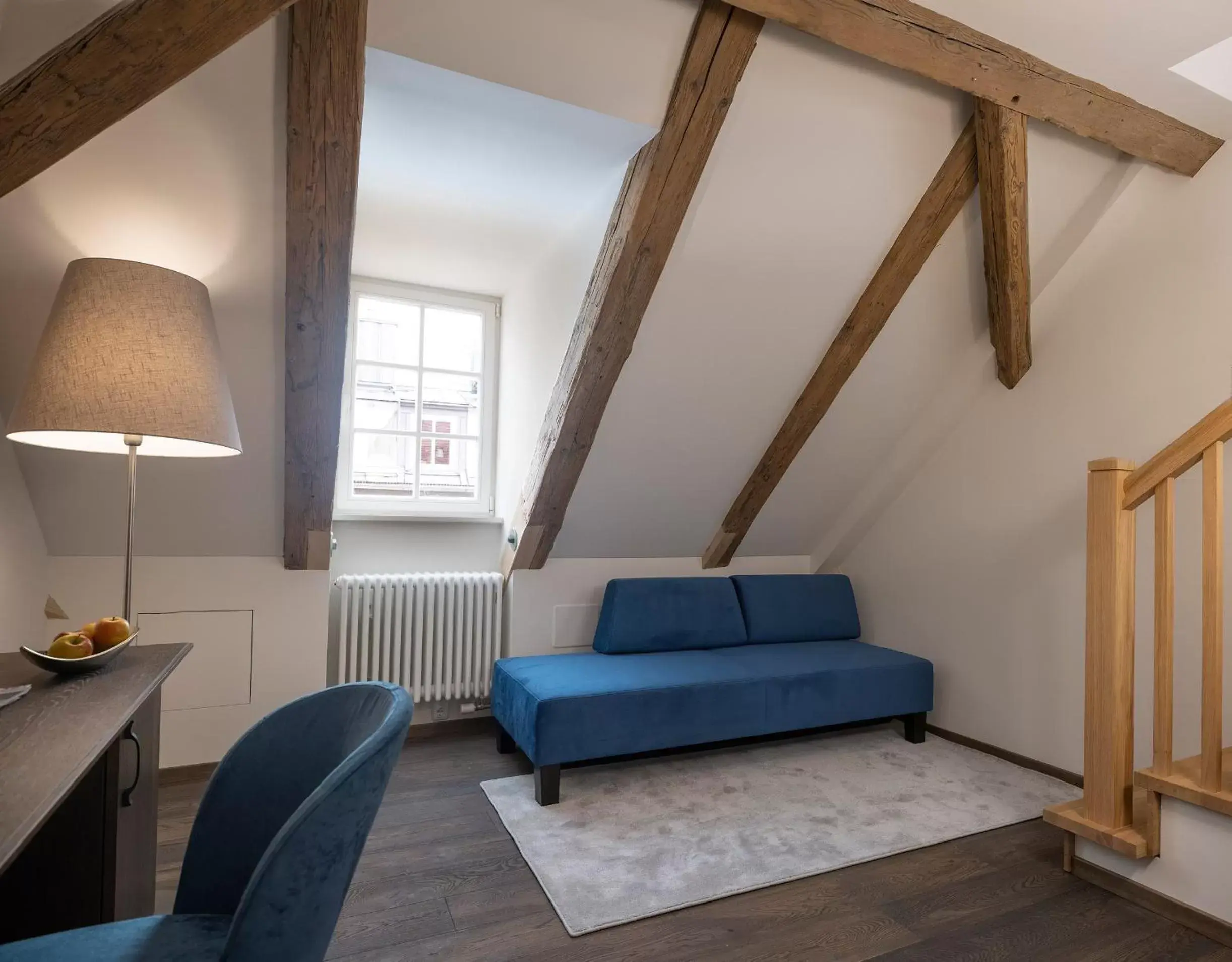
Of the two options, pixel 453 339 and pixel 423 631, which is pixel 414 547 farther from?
pixel 453 339

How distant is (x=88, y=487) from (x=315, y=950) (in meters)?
2.37

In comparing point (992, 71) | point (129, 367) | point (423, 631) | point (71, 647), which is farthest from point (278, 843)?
point (992, 71)

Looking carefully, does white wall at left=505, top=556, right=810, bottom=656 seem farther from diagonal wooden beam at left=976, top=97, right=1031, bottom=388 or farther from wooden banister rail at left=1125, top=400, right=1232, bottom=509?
wooden banister rail at left=1125, top=400, right=1232, bottom=509

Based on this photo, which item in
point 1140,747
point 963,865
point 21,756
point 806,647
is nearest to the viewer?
point 21,756

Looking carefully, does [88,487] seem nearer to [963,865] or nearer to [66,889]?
[66,889]

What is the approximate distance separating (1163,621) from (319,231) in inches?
109

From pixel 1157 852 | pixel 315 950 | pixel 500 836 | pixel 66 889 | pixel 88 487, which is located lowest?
pixel 500 836

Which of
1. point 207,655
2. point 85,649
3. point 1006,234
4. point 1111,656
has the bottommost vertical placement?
point 207,655

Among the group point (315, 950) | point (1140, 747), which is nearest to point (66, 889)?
point (315, 950)

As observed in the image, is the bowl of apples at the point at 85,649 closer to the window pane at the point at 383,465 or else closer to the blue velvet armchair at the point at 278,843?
the blue velvet armchair at the point at 278,843

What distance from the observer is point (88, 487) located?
2.58 meters

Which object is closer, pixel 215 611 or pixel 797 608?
pixel 215 611

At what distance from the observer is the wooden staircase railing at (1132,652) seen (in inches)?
77.9

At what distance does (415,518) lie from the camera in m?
3.48
